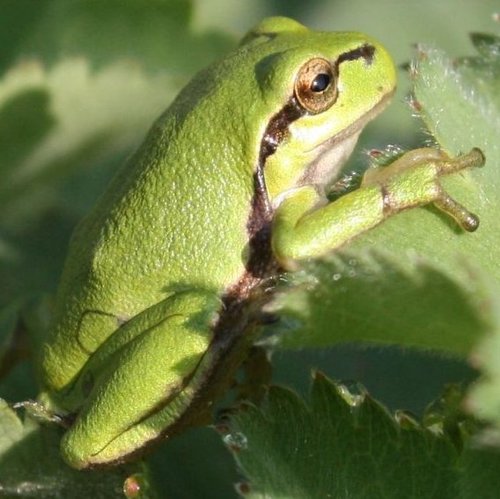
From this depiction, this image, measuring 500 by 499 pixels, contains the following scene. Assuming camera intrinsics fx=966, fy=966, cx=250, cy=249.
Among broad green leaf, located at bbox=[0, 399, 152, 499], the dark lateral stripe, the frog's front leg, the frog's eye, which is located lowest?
broad green leaf, located at bbox=[0, 399, 152, 499]

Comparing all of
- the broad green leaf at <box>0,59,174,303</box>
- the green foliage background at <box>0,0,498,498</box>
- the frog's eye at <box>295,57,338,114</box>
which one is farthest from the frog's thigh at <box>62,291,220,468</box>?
the broad green leaf at <box>0,59,174,303</box>

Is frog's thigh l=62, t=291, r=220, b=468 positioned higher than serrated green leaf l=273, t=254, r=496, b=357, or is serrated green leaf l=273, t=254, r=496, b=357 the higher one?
serrated green leaf l=273, t=254, r=496, b=357

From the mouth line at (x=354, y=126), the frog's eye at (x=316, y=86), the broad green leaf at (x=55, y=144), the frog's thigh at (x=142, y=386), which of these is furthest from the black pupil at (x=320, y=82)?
the broad green leaf at (x=55, y=144)

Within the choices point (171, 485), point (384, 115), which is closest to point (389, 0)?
point (384, 115)

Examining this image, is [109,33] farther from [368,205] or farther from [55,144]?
[368,205]

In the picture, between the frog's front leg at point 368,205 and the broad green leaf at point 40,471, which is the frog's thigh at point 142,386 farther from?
the frog's front leg at point 368,205

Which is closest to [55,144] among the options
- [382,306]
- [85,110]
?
[85,110]

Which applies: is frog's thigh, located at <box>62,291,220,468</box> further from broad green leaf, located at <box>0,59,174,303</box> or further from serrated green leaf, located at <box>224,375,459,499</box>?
broad green leaf, located at <box>0,59,174,303</box>

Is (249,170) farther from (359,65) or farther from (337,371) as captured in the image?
(337,371)
